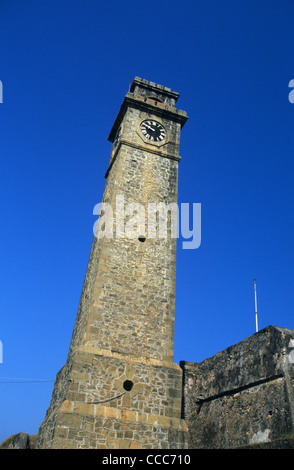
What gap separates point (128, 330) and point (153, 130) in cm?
1021

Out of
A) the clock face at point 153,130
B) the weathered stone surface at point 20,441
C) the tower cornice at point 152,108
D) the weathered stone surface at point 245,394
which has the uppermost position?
the tower cornice at point 152,108

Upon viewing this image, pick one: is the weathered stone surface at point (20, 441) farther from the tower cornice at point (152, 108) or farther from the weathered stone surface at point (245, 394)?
the tower cornice at point (152, 108)

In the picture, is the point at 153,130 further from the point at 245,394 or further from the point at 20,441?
the point at 20,441

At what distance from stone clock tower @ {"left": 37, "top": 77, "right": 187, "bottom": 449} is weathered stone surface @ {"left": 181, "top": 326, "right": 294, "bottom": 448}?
4.67 feet

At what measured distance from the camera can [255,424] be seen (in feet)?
37.4

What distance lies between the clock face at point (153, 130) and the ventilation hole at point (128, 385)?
11.3 m

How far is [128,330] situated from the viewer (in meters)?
14.1

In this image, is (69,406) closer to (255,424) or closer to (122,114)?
(255,424)

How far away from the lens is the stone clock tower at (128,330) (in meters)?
12.3

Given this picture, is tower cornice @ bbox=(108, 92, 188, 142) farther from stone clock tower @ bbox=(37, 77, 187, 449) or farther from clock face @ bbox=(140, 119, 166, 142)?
clock face @ bbox=(140, 119, 166, 142)

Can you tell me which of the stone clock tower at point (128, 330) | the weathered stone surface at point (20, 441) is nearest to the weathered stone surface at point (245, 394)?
the stone clock tower at point (128, 330)
